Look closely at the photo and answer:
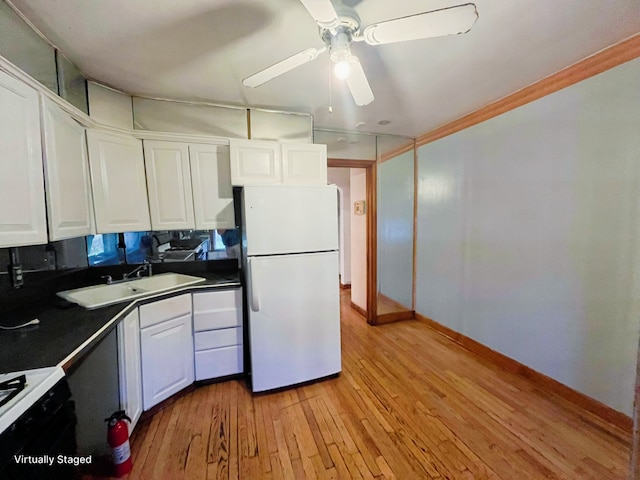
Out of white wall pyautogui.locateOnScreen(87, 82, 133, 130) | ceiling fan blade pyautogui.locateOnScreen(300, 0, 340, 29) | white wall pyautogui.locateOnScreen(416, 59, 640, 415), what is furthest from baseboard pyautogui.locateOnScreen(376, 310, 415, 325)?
white wall pyautogui.locateOnScreen(87, 82, 133, 130)

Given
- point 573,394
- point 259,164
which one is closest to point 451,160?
point 259,164

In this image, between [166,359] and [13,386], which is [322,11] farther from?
[166,359]

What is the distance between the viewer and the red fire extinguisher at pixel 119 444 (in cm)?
140

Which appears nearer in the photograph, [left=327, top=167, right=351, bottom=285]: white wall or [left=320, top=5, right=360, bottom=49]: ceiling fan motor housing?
[left=320, top=5, right=360, bottom=49]: ceiling fan motor housing

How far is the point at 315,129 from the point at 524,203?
7.29 feet

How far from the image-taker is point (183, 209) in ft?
7.61

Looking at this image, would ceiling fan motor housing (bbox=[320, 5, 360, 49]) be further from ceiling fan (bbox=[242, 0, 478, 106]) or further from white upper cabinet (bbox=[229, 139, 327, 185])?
white upper cabinet (bbox=[229, 139, 327, 185])

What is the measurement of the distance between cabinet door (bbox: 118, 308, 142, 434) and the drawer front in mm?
55

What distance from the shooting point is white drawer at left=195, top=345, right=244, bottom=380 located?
2.15m

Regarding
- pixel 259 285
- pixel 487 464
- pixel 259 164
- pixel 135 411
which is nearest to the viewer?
pixel 487 464

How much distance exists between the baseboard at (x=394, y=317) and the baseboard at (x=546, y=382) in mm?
560

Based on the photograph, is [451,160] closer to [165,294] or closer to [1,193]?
[165,294]

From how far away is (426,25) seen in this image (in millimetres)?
1040

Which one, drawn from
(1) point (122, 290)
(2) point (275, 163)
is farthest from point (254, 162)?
(1) point (122, 290)
